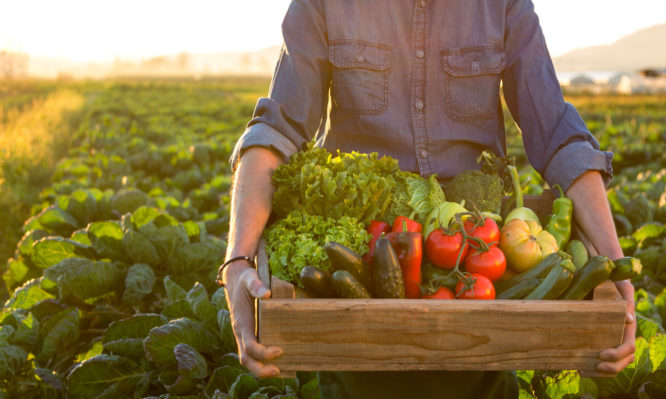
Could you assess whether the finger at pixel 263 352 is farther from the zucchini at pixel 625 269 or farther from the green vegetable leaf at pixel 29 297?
the green vegetable leaf at pixel 29 297

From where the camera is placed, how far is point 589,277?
213 cm

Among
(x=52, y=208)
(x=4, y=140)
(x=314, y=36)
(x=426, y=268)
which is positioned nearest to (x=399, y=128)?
(x=314, y=36)

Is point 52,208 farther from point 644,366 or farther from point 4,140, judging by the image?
point 4,140

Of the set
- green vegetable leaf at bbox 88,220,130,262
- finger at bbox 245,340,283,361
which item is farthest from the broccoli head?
green vegetable leaf at bbox 88,220,130,262

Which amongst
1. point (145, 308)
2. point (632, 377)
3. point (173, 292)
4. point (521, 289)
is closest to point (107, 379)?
point (173, 292)

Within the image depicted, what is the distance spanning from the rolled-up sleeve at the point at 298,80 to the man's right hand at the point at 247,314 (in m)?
0.62

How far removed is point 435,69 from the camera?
3.03m

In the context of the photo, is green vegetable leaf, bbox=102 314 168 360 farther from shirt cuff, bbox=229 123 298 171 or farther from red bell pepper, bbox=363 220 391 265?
red bell pepper, bbox=363 220 391 265

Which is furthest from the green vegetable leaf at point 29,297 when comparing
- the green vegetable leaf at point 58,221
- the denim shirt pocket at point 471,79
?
the denim shirt pocket at point 471,79

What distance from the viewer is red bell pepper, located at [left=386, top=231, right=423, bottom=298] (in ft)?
7.39

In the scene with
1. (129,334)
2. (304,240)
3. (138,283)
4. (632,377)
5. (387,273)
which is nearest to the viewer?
(387,273)

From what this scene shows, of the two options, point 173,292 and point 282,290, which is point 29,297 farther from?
point 282,290

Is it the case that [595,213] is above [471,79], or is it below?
below

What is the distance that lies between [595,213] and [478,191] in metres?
0.45
